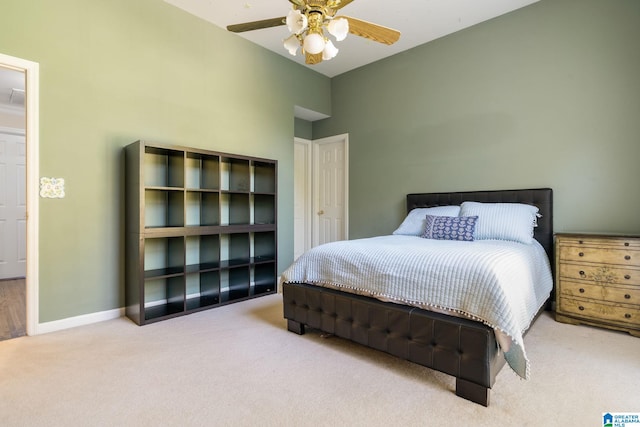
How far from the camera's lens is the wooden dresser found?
2449 mm

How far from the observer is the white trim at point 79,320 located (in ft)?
8.57

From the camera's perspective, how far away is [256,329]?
8.79 feet

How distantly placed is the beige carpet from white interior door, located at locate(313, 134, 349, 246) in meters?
2.66

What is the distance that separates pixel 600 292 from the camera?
258 centimetres

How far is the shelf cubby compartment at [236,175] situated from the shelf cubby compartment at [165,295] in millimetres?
1197

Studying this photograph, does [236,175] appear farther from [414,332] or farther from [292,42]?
[414,332]

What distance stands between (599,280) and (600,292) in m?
0.10

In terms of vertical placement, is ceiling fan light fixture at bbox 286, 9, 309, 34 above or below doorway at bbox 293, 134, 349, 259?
above

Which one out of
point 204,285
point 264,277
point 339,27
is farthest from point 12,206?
point 339,27

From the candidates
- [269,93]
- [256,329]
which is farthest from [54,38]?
[256,329]

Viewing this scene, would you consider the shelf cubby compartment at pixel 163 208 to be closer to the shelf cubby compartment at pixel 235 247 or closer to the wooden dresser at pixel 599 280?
the shelf cubby compartment at pixel 235 247

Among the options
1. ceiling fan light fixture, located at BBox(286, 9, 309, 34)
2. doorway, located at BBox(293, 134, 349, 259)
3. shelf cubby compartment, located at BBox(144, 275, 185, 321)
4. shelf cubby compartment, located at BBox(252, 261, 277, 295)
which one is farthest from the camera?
doorway, located at BBox(293, 134, 349, 259)

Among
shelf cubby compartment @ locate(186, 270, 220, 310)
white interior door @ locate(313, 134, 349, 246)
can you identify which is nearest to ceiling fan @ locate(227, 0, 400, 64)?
shelf cubby compartment @ locate(186, 270, 220, 310)

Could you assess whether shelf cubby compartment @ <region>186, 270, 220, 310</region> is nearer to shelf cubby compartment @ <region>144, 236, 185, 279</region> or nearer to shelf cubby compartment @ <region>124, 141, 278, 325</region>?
shelf cubby compartment @ <region>124, 141, 278, 325</region>
